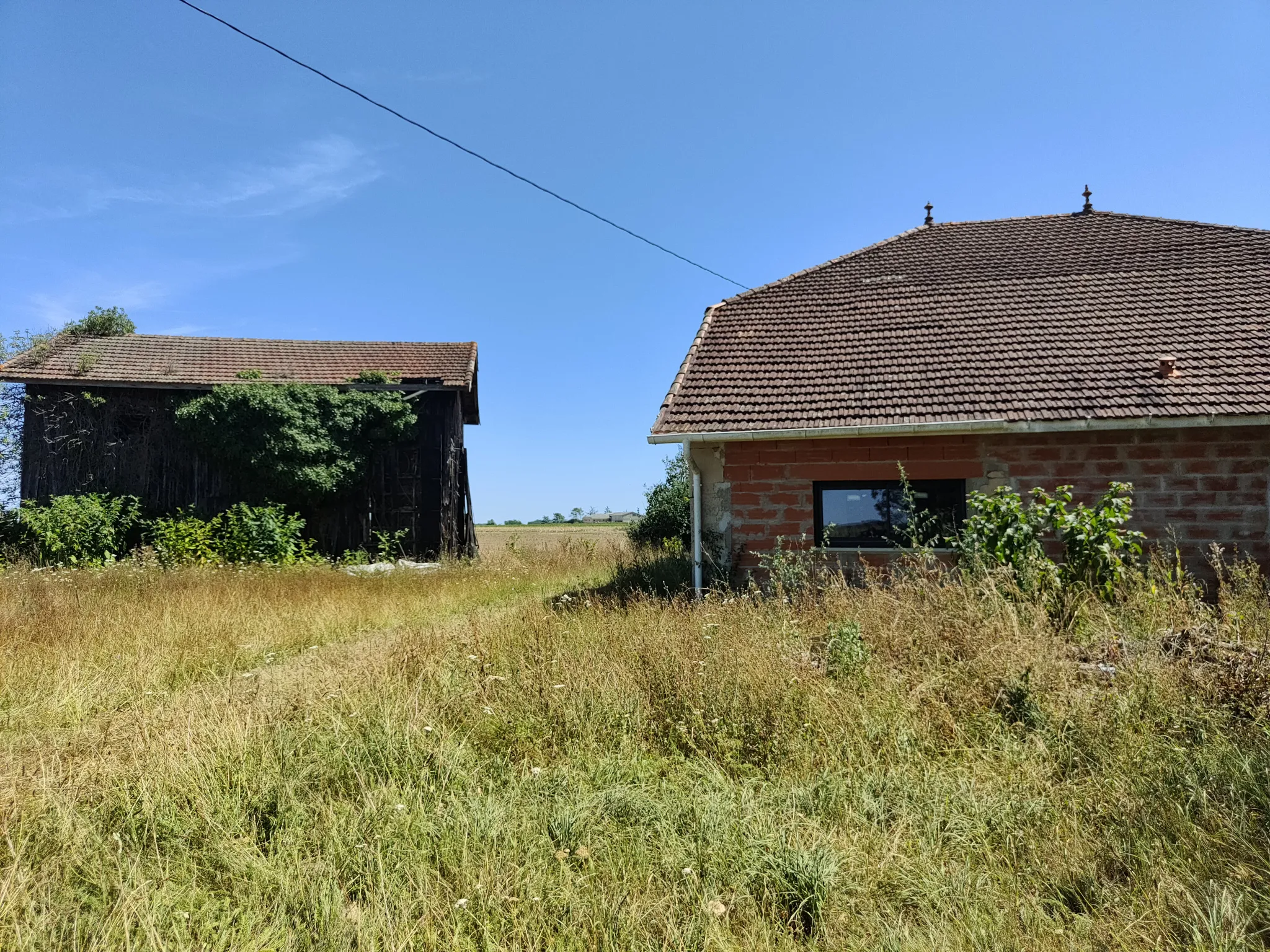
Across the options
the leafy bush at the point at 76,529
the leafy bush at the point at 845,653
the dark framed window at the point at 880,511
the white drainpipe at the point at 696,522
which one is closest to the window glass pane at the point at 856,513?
the dark framed window at the point at 880,511

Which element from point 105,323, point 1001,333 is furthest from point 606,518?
point 1001,333

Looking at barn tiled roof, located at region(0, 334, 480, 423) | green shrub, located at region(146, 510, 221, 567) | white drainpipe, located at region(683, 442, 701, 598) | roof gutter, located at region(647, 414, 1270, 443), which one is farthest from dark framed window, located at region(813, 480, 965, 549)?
green shrub, located at region(146, 510, 221, 567)

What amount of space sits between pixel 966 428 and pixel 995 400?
678 mm

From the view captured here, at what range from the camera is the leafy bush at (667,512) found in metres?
16.1

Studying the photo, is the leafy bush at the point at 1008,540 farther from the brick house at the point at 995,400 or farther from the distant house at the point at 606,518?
the distant house at the point at 606,518

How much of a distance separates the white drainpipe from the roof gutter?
0.40 metres

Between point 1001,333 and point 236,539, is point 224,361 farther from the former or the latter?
point 1001,333

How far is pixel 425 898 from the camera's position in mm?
2531

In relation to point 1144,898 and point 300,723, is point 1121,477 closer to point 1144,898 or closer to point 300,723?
point 1144,898

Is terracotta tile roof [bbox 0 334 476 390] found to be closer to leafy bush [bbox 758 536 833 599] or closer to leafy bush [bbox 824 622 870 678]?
leafy bush [bbox 758 536 833 599]

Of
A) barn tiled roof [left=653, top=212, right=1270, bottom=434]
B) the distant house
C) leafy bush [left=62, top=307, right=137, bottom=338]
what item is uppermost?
leafy bush [left=62, top=307, right=137, bottom=338]

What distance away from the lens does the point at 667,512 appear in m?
16.4

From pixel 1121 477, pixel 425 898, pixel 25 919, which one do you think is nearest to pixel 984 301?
pixel 1121 477

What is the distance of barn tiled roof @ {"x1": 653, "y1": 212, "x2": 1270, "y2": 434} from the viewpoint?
7.75m
